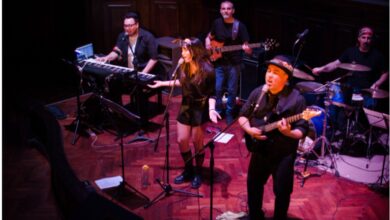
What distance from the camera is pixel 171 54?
8789 mm

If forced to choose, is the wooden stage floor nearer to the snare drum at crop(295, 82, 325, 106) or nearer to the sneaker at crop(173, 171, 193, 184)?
the sneaker at crop(173, 171, 193, 184)

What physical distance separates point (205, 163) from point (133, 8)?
14.0 ft

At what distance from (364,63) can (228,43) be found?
6.46 ft

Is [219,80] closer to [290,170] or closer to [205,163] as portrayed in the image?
[205,163]

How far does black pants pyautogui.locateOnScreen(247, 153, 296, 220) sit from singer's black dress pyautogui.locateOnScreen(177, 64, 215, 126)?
1.05 meters

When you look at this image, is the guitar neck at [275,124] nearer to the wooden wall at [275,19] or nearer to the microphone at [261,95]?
the microphone at [261,95]

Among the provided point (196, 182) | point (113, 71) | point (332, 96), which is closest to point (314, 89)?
point (332, 96)

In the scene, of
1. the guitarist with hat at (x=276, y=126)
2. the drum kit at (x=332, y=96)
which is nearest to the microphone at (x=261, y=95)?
the guitarist with hat at (x=276, y=126)

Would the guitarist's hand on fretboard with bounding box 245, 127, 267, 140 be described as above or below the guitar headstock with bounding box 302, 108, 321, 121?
below

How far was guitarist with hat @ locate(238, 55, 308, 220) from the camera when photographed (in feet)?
15.1

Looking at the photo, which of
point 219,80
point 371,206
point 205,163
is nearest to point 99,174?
point 205,163

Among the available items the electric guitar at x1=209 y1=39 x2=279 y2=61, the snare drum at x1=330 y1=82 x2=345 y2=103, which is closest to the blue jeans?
the electric guitar at x1=209 y1=39 x2=279 y2=61

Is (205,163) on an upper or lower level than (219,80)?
lower

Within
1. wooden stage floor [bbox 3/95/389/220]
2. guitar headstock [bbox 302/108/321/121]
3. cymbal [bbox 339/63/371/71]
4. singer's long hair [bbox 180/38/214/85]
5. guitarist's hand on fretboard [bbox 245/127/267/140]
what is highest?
singer's long hair [bbox 180/38/214/85]
